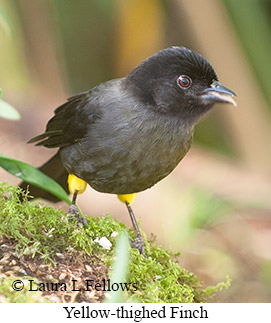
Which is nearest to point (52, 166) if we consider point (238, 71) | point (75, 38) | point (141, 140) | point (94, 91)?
point (94, 91)

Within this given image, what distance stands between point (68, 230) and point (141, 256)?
44 centimetres

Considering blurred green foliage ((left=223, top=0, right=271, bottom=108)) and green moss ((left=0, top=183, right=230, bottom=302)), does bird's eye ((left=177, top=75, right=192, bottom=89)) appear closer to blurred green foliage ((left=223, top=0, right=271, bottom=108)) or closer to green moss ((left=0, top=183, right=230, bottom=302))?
green moss ((left=0, top=183, right=230, bottom=302))

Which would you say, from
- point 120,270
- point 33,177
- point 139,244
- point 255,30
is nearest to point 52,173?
point 139,244

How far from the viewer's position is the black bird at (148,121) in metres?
3.43

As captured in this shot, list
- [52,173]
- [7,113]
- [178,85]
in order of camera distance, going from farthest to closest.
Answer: [52,173]
[178,85]
[7,113]

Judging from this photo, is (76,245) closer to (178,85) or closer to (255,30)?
(178,85)

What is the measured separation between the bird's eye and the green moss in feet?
3.31

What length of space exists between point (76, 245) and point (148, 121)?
40.8 inches

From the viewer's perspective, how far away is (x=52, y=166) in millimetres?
4277

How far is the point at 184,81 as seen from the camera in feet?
11.3

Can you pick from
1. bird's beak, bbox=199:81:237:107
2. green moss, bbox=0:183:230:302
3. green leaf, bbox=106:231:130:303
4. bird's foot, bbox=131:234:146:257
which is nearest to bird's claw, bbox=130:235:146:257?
bird's foot, bbox=131:234:146:257

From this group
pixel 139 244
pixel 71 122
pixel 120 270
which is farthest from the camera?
pixel 71 122

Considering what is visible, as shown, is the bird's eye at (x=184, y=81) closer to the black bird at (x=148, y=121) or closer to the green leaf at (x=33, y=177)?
the black bird at (x=148, y=121)

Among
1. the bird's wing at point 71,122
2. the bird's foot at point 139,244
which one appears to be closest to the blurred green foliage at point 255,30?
the bird's wing at point 71,122
